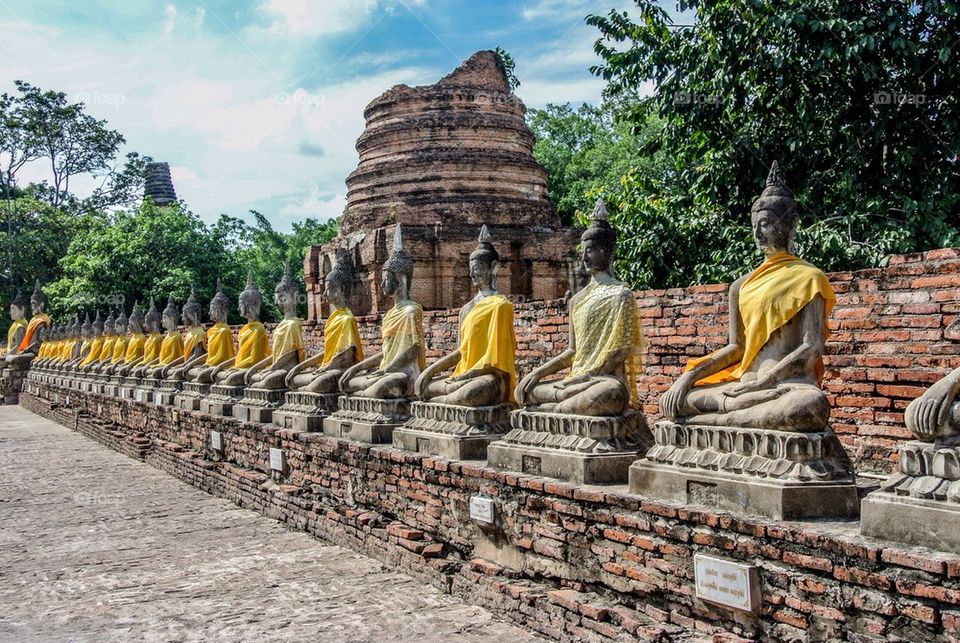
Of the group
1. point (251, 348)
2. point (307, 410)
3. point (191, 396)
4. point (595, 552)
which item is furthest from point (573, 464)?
point (191, 396)

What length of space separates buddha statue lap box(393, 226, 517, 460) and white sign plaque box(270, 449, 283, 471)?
211 cm

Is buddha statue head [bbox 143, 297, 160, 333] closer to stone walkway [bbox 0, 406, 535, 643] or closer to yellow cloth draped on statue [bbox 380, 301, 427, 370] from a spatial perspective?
stone walkway [bbox 0, 406, 535, 643]

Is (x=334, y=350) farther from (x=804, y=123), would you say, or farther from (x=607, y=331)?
(x=804, y=123)

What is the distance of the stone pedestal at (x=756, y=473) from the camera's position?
4.08 metres

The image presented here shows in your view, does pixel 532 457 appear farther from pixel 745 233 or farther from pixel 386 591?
pixel 745 233

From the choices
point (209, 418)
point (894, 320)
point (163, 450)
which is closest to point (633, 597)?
point (894, 320)

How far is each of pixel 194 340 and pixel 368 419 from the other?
779cm

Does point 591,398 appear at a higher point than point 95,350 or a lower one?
lower

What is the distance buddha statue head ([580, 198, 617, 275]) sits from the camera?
5.70m

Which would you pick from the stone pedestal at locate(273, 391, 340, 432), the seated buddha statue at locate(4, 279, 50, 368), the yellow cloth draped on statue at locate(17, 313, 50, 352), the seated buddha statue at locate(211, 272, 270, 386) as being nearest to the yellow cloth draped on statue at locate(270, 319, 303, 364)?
the seated buddha statue at locate(211, 272, 270, 386)

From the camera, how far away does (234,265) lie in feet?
83.6

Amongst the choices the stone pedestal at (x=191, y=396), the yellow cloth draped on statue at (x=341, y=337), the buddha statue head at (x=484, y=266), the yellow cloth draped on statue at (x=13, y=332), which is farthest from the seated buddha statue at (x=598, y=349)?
the yellow cloth draped on statue at (x=13, y=332)

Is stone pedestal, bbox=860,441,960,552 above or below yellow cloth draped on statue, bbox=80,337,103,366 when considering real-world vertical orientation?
below

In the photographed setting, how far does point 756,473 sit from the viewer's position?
4234 mm
